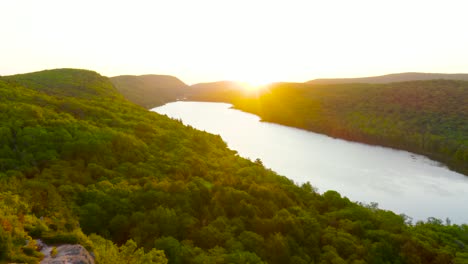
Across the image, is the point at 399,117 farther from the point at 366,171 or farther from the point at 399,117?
the point at 366,171

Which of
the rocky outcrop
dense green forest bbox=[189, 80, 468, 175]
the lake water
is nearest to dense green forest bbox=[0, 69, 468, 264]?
the rocky outcrop

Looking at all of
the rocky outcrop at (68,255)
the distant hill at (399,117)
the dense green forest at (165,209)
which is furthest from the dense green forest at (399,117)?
the rocky outcrop at (68,255)

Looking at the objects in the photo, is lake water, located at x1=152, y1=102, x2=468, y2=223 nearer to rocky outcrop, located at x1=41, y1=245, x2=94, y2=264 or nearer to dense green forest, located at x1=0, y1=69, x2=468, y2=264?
dense green forest, located at x1=0, y1=69, x2=468, y2=264

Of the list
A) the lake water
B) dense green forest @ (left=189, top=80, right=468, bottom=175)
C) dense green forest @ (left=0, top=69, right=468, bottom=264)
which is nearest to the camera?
dense green forest @ (left=0, top=69, right=468, bottom=264)

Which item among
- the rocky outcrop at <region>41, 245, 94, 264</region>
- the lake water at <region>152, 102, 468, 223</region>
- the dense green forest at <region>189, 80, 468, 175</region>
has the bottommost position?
the lake water at <region>152, 102, 468, 223</region>

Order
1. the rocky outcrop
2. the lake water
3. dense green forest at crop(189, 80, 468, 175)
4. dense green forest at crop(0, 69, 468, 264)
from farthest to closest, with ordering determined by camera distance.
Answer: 1. dense green forest at crop(189, 80, 468, 175)
2. the lake water
3. dense green forest at crop(0, 69, 468, 264)
4. the rocky outcrop

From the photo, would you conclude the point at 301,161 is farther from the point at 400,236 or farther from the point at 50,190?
the point at 50,190

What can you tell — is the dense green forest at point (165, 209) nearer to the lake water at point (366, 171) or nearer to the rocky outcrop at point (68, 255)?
the rocky outcrop at point (68, 255)

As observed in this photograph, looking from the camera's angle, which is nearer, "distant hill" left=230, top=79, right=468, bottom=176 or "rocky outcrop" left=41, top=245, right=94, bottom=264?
"rocky outcrop" left=41, top=245, right=94, bottom=264
